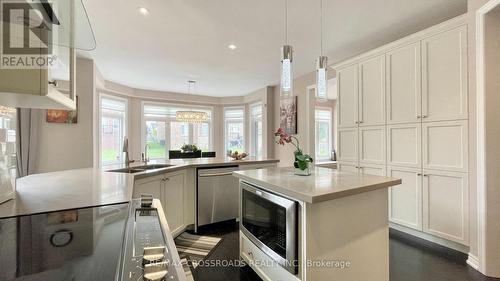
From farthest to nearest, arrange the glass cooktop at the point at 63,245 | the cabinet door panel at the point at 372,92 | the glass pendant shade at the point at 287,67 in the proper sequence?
the cabinet door panel at the point at 372,92
the glass pendant shade at the point at 287,67
the glass cooktop at the point at 63,245

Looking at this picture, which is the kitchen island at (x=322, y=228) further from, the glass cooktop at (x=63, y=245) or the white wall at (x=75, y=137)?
the white wall at (x=75, y=137)

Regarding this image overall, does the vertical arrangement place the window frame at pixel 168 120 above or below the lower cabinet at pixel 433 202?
above

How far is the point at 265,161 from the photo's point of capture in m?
3.53

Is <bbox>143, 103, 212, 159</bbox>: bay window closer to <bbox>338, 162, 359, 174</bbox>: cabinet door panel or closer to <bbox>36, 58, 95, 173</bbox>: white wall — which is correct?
<bbox>36, 58, 95, 173</bbox>: white wall

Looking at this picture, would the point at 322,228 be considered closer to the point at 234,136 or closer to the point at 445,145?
the point at 445,145

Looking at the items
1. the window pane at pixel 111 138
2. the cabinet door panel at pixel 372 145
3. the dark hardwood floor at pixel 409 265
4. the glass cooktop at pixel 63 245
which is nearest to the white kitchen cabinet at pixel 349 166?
the cabinet door panel at pixel 372 145

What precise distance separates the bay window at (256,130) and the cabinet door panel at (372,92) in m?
3.61

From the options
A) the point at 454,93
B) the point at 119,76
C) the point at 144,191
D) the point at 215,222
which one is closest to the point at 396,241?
the point at 454,93

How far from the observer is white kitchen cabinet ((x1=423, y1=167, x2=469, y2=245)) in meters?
2.27

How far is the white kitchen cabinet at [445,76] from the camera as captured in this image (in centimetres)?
228

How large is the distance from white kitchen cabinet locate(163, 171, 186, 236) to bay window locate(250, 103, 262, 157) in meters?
3.96

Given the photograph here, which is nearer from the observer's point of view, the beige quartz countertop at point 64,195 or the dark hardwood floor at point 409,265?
the beige quartz countertop at point 64,195

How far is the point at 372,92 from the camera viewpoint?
3119 millimetres

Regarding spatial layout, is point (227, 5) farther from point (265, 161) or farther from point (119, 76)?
point (119, 76)
